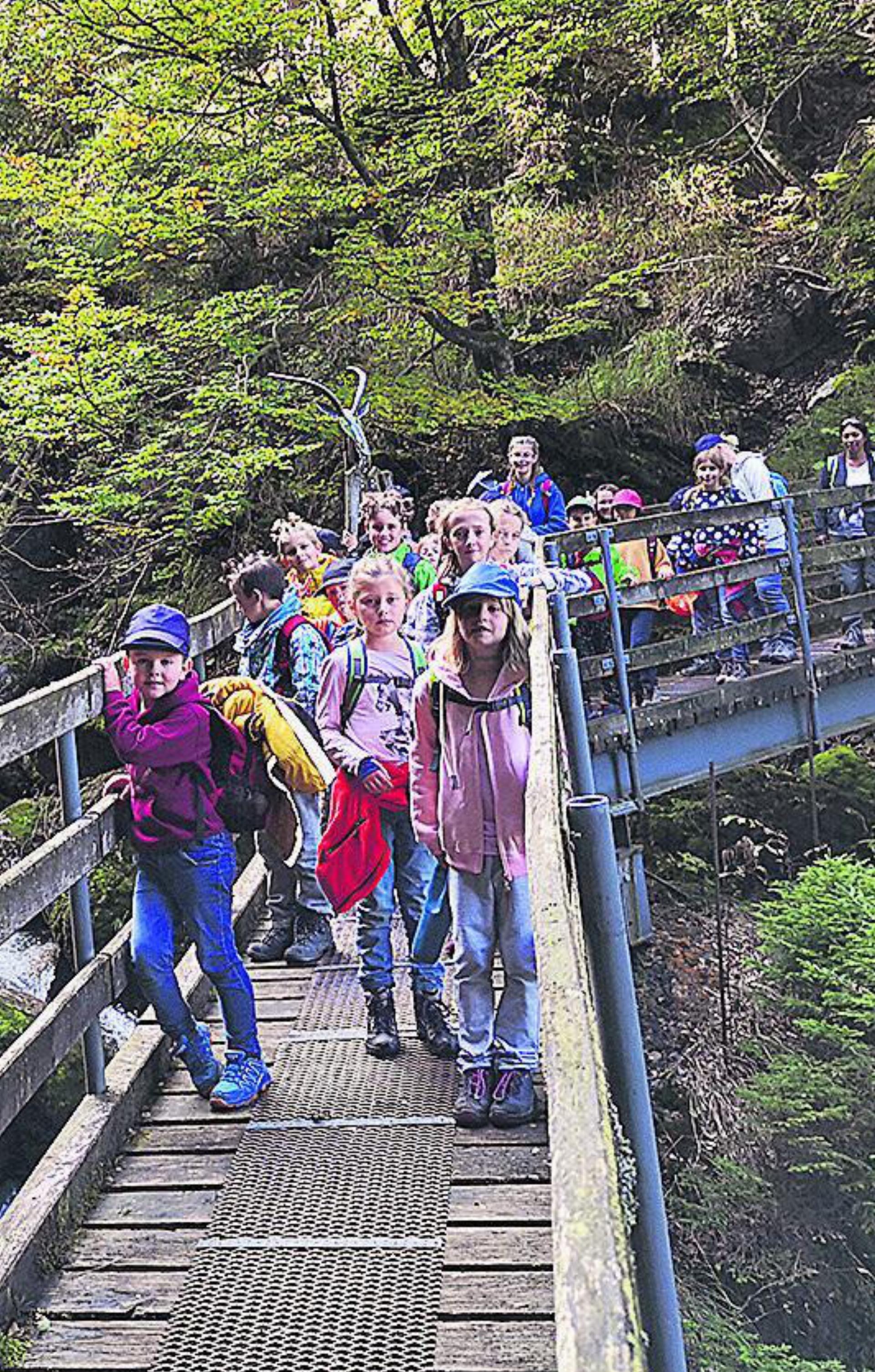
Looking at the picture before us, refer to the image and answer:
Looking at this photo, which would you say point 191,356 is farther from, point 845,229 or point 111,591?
point 845,229

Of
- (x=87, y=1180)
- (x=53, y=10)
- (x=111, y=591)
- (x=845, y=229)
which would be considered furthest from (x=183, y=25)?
(x=87, y=1180)

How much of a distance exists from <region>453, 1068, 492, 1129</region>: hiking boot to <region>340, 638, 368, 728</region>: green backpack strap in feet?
4.12

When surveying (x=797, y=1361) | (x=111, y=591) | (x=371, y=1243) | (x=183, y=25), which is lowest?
(x=797, y=1361)

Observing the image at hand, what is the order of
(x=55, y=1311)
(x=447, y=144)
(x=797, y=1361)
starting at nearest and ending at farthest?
(x=55, y=1311) < (x=797, y=1361) < (x=447, y=144)

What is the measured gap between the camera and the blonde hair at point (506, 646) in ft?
13.6

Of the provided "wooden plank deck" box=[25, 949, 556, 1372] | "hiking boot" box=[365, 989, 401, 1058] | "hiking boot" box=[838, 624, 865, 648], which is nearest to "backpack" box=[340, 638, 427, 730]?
"hiking boot" box=[365, 989, 401, 1058]

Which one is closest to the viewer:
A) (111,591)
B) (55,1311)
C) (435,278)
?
(55,1311)

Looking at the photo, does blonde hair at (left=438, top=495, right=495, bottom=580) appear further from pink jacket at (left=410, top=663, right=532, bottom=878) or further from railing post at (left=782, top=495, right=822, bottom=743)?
railing post at (left=782, top=495, right=822, bottom=743)

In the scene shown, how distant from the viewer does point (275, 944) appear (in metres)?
5.98

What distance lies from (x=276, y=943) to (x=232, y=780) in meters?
1.88

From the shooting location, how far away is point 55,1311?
3.45 m

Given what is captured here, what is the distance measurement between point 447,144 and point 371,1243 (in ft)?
38.1

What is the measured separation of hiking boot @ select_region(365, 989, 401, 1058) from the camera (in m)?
4.77

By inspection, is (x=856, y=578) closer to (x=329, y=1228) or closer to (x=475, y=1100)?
(x=475, y=1100)
